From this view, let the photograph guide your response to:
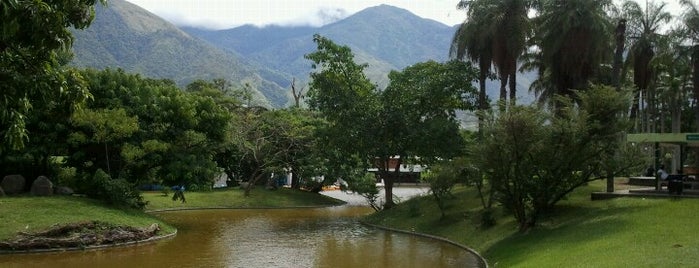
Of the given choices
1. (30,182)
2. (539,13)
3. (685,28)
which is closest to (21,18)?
(30,182)

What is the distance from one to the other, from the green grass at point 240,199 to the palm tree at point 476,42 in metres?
19.5

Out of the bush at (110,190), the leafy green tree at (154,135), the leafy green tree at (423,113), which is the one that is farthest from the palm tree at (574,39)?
the bush at (110,190)

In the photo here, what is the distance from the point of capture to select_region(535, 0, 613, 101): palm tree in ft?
110

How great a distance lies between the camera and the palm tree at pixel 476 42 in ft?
123

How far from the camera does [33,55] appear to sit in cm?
780

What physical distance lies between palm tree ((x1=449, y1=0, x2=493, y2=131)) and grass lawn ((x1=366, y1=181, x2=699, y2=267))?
10.3 m

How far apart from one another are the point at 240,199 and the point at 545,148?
31101 millimetres

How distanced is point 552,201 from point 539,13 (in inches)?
631

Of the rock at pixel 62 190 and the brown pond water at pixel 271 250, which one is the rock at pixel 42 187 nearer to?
the rock at pixel 62 190

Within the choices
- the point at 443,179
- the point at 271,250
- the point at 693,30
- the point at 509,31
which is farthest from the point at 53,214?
the point at 693,30

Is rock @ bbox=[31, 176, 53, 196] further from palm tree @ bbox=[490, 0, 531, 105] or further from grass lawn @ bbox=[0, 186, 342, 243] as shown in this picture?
palm tree @ bbox=[490, 0, 531, 105]

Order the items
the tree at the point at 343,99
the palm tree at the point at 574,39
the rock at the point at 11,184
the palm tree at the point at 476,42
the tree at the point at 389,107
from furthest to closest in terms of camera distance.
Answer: the tree at the point at 343,99 < the palm tree at the point at 476,42 < the tree at the point at 389,107 < the palm tree at the point at 574,39 < the rock at the point at 11,184

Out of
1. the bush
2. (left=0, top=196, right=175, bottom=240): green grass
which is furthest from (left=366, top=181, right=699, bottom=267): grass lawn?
the bush

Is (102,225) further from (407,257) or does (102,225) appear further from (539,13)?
(539,13)
